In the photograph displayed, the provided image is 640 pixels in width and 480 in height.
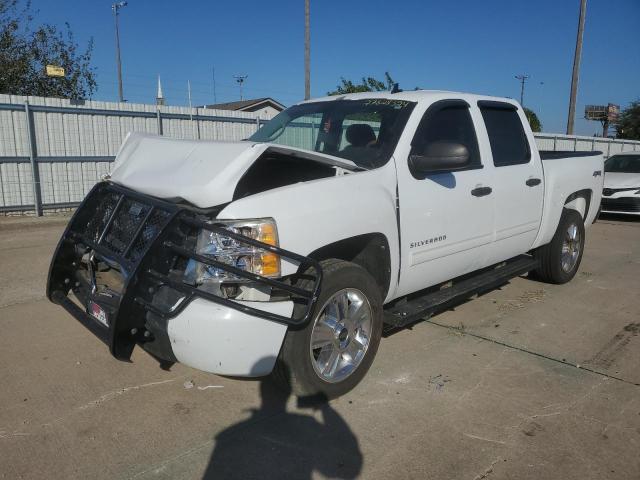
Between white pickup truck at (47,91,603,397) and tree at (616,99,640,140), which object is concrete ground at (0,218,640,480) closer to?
white pickup truck at (47,91,603,397)

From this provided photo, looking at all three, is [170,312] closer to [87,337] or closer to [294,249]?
[294,249]

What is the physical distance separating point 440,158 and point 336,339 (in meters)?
1.44

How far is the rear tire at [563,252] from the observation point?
585cm

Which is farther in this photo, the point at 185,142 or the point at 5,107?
the point at 5,107

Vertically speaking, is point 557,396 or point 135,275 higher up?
point 135,275

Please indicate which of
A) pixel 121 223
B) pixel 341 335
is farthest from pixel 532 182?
pixel 121 223

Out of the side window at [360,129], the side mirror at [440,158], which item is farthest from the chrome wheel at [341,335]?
the side window at [360,129]

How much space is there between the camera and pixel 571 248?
624cm

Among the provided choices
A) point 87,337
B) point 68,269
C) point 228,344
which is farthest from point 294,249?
point 87,337

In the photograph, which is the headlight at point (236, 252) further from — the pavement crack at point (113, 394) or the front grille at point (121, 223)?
the pavement crack at point (113, 394)

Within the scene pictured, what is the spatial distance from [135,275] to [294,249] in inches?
33.6

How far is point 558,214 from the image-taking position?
18.5 ft

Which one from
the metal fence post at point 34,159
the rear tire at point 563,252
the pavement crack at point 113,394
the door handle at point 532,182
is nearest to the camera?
the pavement crack at point 113,394

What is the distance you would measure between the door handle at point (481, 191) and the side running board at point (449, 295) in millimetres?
802
